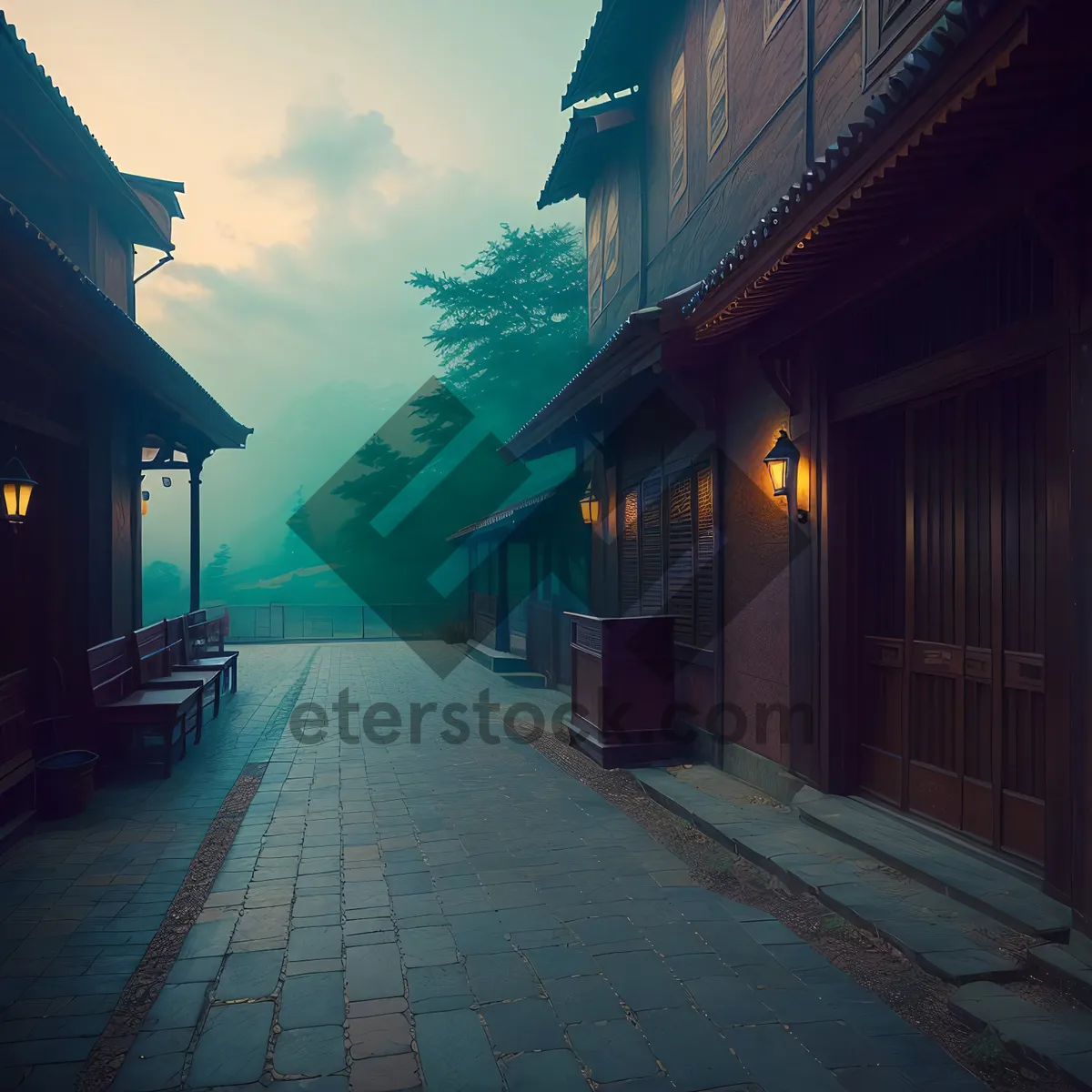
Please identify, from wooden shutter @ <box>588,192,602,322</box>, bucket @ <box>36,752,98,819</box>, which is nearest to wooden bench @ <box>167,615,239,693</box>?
bucket @ <box>36,752,98,819</box>

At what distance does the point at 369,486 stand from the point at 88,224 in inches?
807

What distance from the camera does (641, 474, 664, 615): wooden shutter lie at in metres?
9.79

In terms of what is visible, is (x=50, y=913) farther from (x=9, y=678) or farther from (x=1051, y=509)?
(x=1051, y=509)

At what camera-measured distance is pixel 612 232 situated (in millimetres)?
13305

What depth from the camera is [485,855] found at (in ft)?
18.6

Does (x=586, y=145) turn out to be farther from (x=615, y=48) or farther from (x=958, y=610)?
(x=958, y=610)

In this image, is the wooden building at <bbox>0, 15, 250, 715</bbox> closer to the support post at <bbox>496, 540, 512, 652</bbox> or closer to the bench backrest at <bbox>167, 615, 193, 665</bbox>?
the bench backrest at <bbox>167, 615, 193, 665</bbox>

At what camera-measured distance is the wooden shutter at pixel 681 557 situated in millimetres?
8773

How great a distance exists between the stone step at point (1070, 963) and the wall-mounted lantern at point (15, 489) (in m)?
7.13

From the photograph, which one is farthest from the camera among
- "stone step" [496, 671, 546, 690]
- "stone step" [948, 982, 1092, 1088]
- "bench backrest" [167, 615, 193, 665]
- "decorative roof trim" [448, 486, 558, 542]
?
"stone step" [496, 671, 546, 690]

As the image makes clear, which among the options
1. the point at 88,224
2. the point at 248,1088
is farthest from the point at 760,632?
the point at 88,224

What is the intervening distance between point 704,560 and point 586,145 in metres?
7.88

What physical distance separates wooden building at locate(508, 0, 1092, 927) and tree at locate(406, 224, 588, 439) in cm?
2203

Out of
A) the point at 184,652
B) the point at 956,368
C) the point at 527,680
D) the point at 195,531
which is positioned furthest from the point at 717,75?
the point at 195,531
